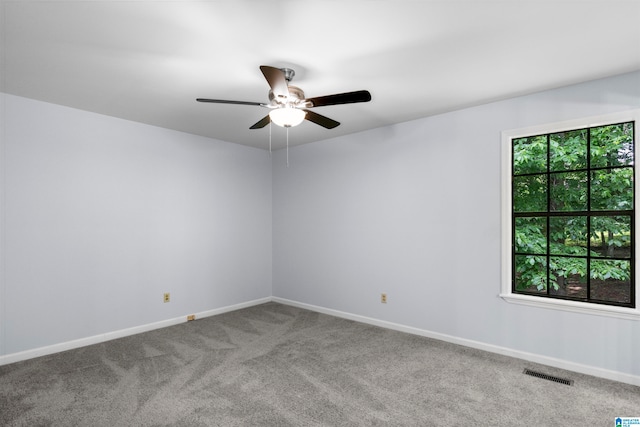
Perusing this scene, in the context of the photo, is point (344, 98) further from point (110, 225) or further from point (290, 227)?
point (290, 227)

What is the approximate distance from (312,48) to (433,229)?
92.9 inches

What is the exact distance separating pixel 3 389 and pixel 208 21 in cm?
311

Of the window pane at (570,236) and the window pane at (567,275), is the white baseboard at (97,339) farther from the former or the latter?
the window pane at (570,236)

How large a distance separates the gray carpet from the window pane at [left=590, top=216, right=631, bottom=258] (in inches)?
131

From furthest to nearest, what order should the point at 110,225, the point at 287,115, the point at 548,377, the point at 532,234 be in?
1. the point at 532,234
2. the point at 110,225
3. the point at 548,377
4. the point at 287,115

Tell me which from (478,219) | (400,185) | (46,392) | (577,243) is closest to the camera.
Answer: (46,392)

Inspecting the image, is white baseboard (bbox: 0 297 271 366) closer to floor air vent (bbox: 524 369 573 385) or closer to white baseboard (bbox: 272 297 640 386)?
white baseboard (bbox: 272 297 640 386)

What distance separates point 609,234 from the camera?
211 inches

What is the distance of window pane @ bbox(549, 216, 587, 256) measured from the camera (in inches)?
214

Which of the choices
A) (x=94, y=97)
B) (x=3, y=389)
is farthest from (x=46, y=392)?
(x=94, y=97)

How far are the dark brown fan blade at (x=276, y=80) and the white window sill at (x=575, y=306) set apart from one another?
276 cm

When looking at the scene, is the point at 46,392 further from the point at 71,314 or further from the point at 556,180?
the point at 556,180

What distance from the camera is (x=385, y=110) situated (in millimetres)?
3572

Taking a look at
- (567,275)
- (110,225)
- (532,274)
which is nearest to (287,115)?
(110,225)
